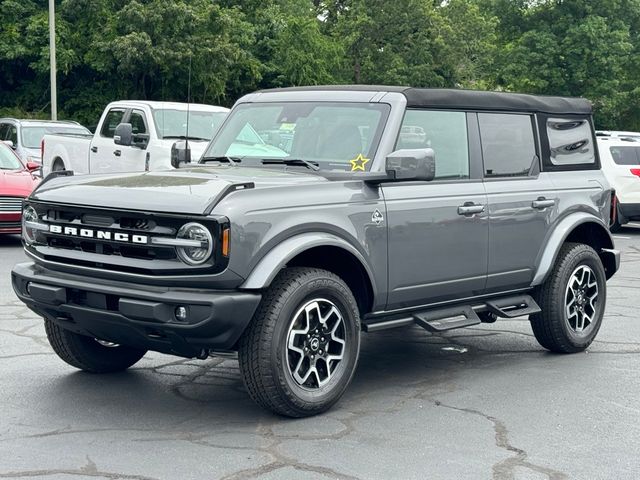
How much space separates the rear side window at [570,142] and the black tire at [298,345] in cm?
262

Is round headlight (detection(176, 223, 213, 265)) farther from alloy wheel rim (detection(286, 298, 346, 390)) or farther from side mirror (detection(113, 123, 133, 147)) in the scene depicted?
side mirror (detection(113, 123, 133, 147))

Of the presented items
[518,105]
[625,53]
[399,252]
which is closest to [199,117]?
[518,105]

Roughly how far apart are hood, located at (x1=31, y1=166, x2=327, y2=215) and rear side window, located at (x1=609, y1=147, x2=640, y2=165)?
1447 cm

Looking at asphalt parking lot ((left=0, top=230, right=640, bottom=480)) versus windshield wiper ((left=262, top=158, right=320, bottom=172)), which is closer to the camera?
asphalt parking lot ((left=0, top=230, right=640, bottom=480))

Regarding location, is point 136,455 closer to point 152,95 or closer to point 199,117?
point 199,117

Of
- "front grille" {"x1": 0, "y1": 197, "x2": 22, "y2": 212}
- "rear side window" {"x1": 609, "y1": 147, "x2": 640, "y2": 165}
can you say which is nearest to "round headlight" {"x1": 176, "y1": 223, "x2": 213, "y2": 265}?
"front grille" {"x1": 0, "y1": 197, "x2": 22, "y2": 212}

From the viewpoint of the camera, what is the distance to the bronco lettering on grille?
18.0ft

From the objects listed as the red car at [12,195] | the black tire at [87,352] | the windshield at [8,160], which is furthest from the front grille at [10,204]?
the black tire at [87,352]

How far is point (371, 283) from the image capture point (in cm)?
613

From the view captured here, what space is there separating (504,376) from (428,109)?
1.81m

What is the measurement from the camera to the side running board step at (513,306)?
281 inches

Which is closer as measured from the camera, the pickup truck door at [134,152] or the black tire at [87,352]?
the black tire at [87,352]

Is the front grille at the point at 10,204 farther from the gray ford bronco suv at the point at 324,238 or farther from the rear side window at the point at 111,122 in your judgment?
the gray ford bronco suv at the point at 324,238

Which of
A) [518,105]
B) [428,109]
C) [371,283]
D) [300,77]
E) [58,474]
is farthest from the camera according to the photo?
[300,77]
